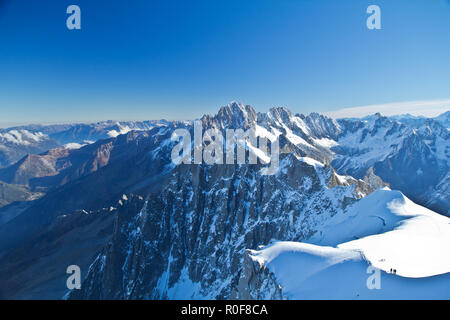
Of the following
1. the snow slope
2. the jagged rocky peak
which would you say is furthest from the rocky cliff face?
the snow slope

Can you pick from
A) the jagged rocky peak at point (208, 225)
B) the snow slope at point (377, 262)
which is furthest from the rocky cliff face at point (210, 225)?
the snow slope at point (377, 262)

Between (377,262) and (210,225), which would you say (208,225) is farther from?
(377,262)

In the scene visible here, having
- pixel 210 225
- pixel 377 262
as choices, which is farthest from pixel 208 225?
pixel 377 262

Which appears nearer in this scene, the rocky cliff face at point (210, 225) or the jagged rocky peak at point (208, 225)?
the rocky cliff face at point (210, 225)

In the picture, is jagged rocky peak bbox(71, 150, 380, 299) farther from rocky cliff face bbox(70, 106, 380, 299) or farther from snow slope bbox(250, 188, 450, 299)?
snow slope bbox(250, 188, 450, 299)

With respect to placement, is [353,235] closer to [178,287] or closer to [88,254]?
[178,287]

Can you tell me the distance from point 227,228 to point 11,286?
130070 millimetres

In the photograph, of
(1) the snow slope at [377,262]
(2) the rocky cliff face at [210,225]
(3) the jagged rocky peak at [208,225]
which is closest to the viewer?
(1) the snow slope at [377,262]

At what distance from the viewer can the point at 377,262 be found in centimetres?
3312

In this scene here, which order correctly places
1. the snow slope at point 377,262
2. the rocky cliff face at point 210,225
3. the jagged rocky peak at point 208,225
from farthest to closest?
the jagged rocky peak at point 208,225, the rocky cliff face at point 210,225, the snow slope at point 377,262

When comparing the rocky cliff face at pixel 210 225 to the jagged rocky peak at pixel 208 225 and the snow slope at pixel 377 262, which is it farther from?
the snow slope at pixel 377 262

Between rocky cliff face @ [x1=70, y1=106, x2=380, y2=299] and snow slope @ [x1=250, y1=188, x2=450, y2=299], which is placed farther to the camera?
rocky cliff face @ [x1=70, y1=106, x2=380, y2=299]

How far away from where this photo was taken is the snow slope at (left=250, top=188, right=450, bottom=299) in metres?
28.1

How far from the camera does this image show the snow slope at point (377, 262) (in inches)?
1107
